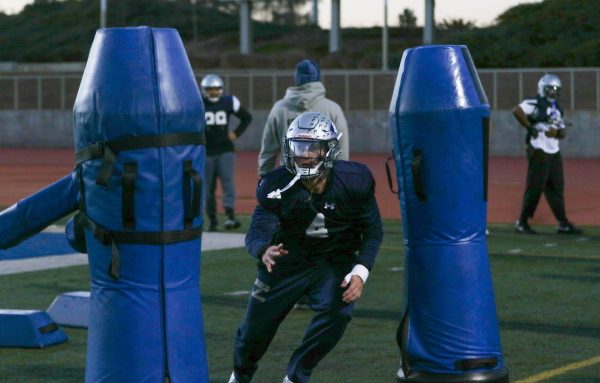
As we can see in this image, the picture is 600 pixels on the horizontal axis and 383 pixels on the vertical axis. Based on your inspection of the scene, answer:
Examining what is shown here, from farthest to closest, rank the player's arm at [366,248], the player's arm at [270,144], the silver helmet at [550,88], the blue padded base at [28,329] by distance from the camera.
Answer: the silver helmet at [550,88] → the player's arm at [270,144] → the blue padded base at [28,329] → the player's arm at [366,248]

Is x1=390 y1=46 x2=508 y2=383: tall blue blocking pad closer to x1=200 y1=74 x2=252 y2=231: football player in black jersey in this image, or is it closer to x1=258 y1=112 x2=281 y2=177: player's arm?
x1=258 y1=112 x2=281 y2=177: player's arm

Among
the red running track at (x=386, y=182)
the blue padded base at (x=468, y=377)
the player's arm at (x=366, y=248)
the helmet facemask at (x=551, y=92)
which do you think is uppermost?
the helmet facemask at (x=551, y=92)

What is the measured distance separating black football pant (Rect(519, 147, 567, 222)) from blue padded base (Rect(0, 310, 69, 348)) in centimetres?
853

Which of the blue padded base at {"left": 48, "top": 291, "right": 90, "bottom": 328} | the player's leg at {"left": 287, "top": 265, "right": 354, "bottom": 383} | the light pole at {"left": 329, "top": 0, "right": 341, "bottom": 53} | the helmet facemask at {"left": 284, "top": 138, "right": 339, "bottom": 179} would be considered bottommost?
the blue padded base at {"left": 48, "top": 291, "right": 90, "bottom": 328}

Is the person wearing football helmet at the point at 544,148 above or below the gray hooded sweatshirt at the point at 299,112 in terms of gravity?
below

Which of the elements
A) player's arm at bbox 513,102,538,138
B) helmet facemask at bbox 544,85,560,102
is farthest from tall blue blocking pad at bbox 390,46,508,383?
player's arm at bbox 513,102,538,138

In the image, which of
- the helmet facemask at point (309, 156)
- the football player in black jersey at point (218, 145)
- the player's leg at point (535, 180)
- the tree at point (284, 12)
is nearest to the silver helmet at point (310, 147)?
the helmet facemask at point (309, 156)

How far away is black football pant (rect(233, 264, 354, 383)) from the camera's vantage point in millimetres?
7410

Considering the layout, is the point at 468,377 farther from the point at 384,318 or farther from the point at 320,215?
the point at 384,318

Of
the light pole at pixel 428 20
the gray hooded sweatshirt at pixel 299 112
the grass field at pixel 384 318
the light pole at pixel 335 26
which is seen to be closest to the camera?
the grass field at pixel 384 318

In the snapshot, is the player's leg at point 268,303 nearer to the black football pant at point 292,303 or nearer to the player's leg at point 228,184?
the black football pant at point 292,303

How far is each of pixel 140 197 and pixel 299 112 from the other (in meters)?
5.25

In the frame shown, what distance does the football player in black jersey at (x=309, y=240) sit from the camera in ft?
24.3

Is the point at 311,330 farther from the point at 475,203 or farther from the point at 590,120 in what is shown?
the point at 590,120
